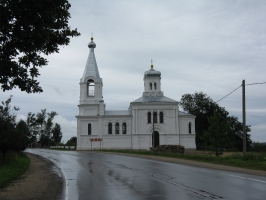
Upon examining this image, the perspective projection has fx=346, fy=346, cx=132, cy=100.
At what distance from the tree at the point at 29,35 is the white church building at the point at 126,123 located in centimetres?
5282

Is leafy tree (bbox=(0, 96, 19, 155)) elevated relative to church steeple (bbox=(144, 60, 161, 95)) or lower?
lower

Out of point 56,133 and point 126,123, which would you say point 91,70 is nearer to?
point 126,123

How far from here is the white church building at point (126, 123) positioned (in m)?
62.8

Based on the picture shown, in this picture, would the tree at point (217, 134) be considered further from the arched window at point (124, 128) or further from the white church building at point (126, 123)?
the arched window at point (124, 128)

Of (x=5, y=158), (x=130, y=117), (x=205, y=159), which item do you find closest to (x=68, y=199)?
(x=5, y=158)

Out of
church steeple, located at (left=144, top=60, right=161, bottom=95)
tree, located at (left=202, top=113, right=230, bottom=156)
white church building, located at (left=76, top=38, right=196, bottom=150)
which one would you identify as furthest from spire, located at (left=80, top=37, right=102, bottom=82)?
tree, located at (left=202, top=113, right=230, bottom=156)

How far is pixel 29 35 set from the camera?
30.2ft

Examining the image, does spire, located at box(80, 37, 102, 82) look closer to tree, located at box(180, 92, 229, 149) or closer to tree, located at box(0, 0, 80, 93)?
tree, located at box(180, 92, 229, 149)

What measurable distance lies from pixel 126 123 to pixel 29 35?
55.2 m

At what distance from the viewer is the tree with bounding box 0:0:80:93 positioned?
8742mm

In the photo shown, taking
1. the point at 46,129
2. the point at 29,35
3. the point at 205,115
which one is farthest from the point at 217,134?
the point at 46,129

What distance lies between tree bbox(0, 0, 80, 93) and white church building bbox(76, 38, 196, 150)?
52816 millimetres

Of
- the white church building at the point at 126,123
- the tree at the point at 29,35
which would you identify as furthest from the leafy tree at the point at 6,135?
the white church building at the point at 126,123

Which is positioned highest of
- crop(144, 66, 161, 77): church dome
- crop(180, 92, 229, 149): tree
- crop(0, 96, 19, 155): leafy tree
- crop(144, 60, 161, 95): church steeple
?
crop(144, 66, 161, 77): church dome
